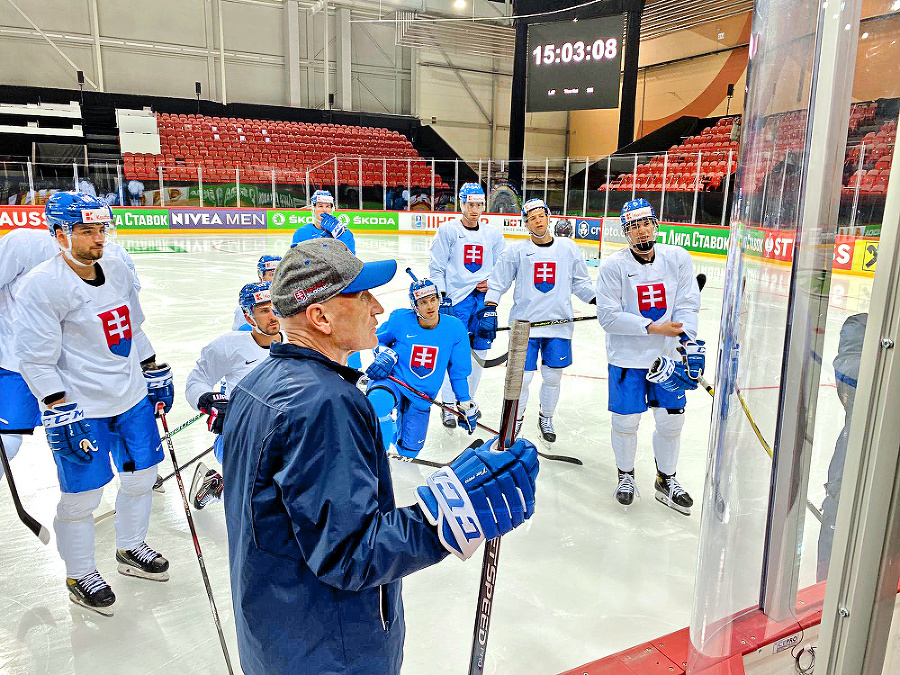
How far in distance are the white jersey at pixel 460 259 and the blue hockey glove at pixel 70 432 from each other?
10.2 feet

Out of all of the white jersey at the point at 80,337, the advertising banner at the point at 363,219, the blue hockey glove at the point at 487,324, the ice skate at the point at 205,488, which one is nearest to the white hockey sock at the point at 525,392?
the blue hockey glove at the point at 487,324

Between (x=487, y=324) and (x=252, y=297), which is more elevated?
(x=252, y=297)

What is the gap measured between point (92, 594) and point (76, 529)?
257mm

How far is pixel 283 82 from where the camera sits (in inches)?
856

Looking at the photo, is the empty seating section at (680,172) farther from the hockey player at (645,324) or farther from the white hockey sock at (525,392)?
the hockey player at (645,324)

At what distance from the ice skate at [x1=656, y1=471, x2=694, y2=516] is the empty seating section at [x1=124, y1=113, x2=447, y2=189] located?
15.6 metres

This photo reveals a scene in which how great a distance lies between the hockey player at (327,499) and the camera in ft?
3.51

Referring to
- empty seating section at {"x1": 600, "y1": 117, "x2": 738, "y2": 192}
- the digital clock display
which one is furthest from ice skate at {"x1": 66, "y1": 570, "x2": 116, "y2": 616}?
the digital clock display

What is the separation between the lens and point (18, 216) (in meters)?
14.9

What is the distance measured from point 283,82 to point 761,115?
74.4 feet

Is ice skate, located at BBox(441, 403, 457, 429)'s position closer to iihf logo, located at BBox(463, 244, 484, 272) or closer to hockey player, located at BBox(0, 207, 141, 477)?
iihf logo, located at BBox(463, 244, 484, 272)

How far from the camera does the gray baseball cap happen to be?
47.9 inches

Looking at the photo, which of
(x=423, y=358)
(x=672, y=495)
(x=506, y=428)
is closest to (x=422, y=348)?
(x=423, y=358)

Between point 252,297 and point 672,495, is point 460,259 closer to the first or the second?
point 252,297
